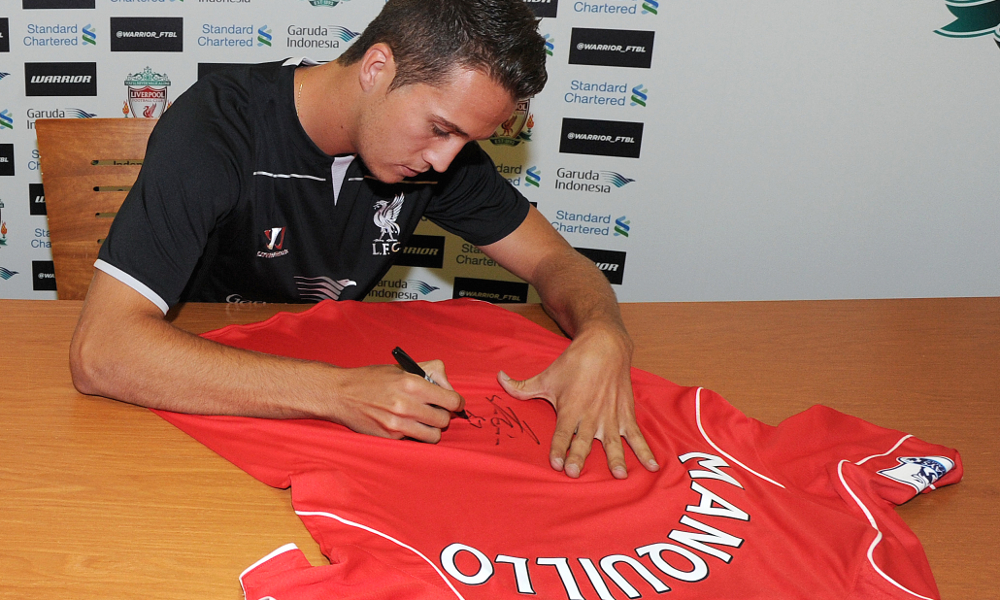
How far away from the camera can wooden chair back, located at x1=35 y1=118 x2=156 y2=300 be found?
1664mm

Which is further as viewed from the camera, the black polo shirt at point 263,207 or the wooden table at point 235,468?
the black polo shirt at point 263,207

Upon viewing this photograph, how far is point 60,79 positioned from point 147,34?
39 cm

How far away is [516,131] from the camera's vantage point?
3.01 m

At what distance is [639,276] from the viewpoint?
3145 mm

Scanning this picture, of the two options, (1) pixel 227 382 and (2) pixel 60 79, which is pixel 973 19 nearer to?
(1) pixel 227 382

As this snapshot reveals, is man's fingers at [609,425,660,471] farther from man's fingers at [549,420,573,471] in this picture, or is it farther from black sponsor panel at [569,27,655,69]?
black sponsor panel at [569,27,655,69]

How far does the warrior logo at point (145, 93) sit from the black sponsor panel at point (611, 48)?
1620 millimetres

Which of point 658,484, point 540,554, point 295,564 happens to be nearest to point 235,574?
point 295,564

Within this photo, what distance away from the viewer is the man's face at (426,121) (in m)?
1.20

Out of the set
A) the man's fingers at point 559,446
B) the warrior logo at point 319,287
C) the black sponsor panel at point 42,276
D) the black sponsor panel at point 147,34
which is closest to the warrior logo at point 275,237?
the warrior logo at point 319,287

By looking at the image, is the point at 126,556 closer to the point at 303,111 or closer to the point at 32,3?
the point at 303,111

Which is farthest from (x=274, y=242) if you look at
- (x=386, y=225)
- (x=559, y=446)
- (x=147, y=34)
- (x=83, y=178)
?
(x=147, y=34)

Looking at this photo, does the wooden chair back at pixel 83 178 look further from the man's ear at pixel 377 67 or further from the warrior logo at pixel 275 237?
the man's ear at pixel 377 67

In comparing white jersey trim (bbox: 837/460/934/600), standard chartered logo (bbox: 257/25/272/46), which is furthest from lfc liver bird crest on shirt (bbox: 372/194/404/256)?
standard chartered logo (bbox: 257/25/272/46)
